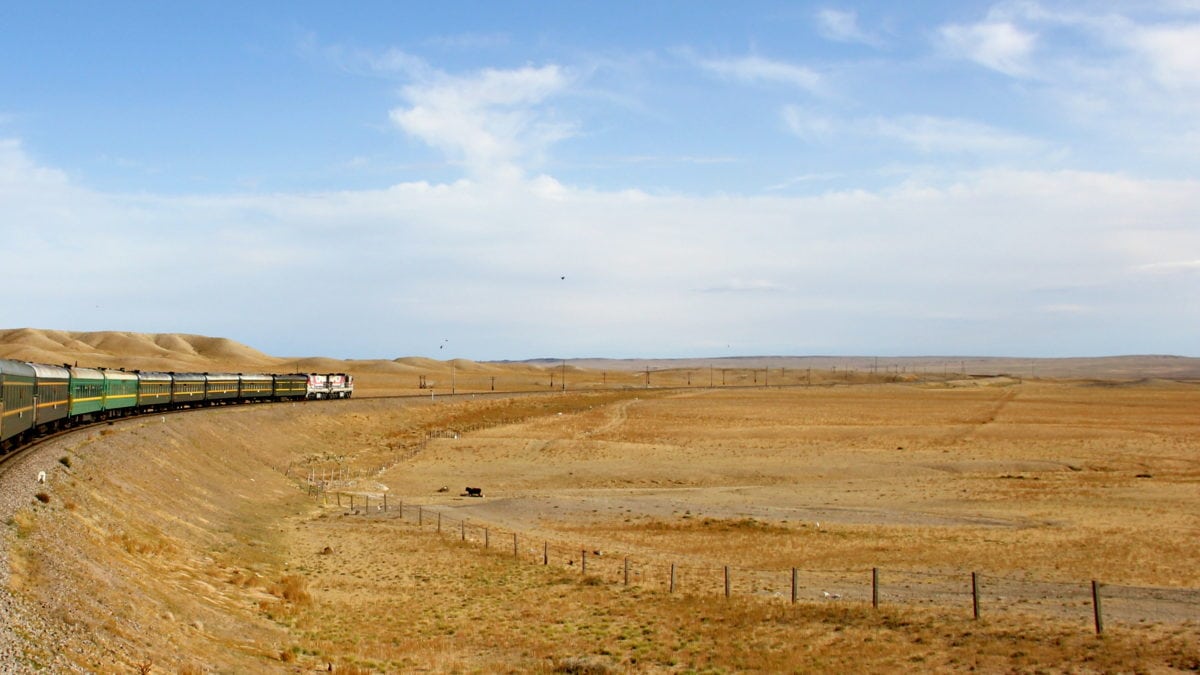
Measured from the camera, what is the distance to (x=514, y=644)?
76.6 ft

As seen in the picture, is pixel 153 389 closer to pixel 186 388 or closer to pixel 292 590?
pixel 186 388

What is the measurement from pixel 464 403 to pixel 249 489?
244 feet

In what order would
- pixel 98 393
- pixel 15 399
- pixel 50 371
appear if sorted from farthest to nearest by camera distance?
pixel 98 393, pixel 50 371, pixel 15 399

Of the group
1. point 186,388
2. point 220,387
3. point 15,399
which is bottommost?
point 220,387

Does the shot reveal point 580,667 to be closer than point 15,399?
Yes

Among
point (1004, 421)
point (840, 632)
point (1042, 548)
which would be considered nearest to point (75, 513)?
point (840, 632)

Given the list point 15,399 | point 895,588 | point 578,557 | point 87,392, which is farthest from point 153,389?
point 895,588

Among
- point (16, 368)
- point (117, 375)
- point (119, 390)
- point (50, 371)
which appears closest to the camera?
point (16, 368)

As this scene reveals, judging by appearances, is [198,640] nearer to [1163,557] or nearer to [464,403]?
[1163,557]

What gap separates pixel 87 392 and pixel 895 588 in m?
43.6

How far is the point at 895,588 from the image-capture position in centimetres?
2831

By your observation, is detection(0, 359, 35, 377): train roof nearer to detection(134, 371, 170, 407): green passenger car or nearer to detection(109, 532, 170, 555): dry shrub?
detection(109, 532, 170, 555): dry shrub

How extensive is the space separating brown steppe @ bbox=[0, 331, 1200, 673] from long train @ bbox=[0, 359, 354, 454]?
2.10 metres

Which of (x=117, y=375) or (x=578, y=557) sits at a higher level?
(x=117, y=375)
